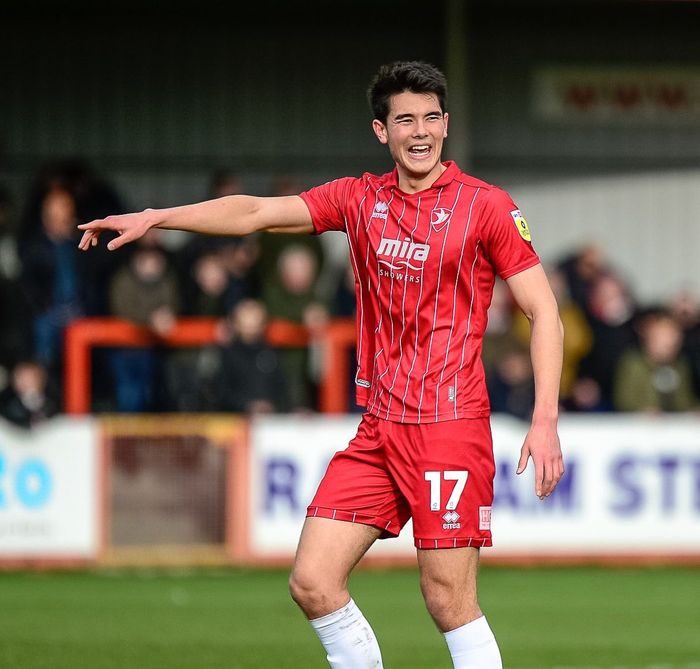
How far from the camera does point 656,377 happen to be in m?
11.9

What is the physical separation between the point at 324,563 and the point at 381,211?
44.8 inches

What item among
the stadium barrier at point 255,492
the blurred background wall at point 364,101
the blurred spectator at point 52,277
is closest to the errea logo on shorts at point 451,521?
the stadium barrier at point 255,492

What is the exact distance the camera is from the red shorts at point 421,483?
4.94 metres

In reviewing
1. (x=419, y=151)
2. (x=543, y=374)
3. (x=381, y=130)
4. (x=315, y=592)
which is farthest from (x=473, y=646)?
(x=381, y=130)

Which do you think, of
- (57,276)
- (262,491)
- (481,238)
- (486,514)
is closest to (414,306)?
(481,238)

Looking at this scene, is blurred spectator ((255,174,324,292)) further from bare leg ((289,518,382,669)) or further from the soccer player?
bare leg ((289,518,382,669))

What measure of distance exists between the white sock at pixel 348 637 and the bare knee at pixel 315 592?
3cm

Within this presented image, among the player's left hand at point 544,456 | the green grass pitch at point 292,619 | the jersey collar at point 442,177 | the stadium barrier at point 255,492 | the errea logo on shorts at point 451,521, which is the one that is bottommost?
the green grass pitch at point 292,619

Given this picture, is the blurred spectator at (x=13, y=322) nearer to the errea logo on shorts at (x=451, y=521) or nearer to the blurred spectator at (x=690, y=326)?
the blurred spectator at (x=690, y=326)

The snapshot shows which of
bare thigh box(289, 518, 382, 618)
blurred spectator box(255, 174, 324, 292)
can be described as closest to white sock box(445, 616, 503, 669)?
bare thigh box(289, 518, 382, 618)

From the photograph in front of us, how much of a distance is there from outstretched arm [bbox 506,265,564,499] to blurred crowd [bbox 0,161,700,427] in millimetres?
6339

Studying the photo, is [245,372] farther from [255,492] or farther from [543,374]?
[543,374]

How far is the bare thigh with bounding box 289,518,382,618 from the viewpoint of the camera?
4918 mm

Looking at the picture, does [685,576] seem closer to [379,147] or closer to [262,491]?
[262,491]
